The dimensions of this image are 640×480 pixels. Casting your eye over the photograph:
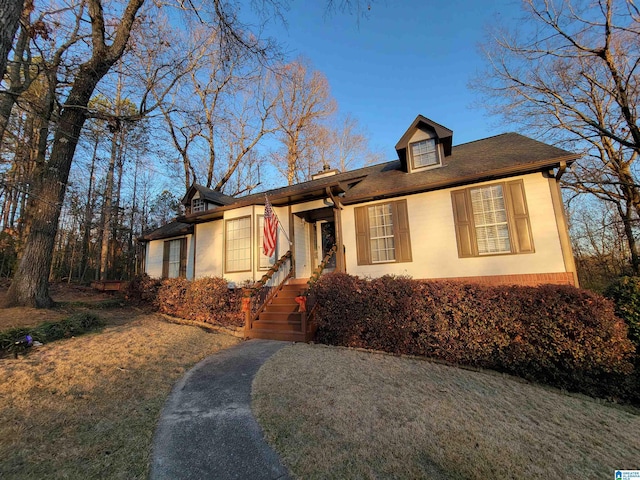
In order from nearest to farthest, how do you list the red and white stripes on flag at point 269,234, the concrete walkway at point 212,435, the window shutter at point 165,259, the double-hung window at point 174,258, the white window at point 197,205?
1. the concrete walkway at point 212,435
2. the red and white stripes on flag at point 269,234
3. the double-hung window at point 174,258
4. the white window at point 197,205
5. the window shutter at point 165,259

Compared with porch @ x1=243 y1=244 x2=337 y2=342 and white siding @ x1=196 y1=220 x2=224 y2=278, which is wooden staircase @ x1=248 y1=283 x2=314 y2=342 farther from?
white siding @ x1=196 y1=220 x2=224 y2=278

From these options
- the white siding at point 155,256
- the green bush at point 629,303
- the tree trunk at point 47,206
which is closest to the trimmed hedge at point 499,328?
the green bush at point 629,303

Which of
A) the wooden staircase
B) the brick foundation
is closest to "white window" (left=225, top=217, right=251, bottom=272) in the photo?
the wooden staircase

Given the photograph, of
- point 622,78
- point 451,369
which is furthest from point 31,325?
point 622,78

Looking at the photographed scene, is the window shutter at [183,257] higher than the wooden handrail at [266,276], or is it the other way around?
the window shutter at [183,257]

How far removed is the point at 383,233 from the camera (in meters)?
9.22

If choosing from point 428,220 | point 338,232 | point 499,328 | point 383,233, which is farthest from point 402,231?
point 499,328

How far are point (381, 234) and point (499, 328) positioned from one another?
4.66 metres

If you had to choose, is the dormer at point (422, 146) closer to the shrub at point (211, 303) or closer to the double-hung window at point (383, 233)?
the double-hung window at point (383, 233)

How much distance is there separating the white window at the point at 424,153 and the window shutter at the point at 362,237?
2598 millimetres

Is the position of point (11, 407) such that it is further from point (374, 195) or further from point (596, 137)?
point (596, 137)

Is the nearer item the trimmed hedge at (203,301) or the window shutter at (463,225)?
the window shutter at (463,225)

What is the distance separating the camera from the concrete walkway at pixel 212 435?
2383mm

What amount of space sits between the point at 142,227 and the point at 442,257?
83.7 feet
